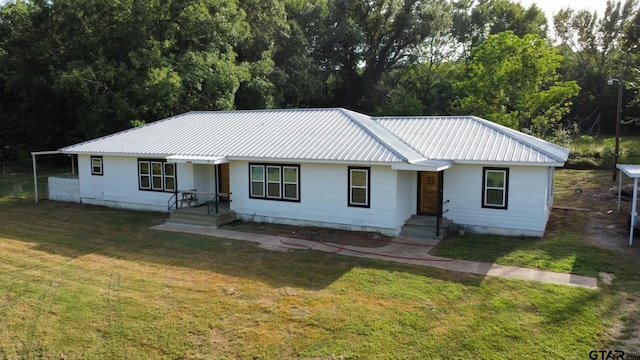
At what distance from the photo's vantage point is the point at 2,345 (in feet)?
24.8

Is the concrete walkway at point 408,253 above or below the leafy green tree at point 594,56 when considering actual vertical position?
below

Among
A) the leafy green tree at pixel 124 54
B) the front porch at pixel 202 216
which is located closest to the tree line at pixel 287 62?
the leafy green tree at pixel 124 54

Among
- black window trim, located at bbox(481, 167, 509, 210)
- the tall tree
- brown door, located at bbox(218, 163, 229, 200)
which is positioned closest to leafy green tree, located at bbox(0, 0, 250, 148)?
brown door, located at bbox(218, 163, 229, 200)

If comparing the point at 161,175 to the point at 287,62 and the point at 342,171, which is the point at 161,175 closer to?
the point at 342,171

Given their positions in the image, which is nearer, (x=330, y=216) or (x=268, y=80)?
(x=330, y=216)

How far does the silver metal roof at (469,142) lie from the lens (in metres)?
13.9

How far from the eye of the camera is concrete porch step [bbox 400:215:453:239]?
1404cm

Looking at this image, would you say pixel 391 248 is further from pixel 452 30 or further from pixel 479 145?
pixel 452 30

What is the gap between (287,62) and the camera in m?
37.8

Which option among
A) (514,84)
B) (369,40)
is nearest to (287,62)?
(369,40)

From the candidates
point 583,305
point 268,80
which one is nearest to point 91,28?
point 268,80

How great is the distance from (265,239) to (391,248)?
3.87 m

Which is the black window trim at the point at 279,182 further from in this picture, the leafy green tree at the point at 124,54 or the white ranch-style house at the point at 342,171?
the leafy green tree at the point at 124,54

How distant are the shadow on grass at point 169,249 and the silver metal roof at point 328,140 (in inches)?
115
